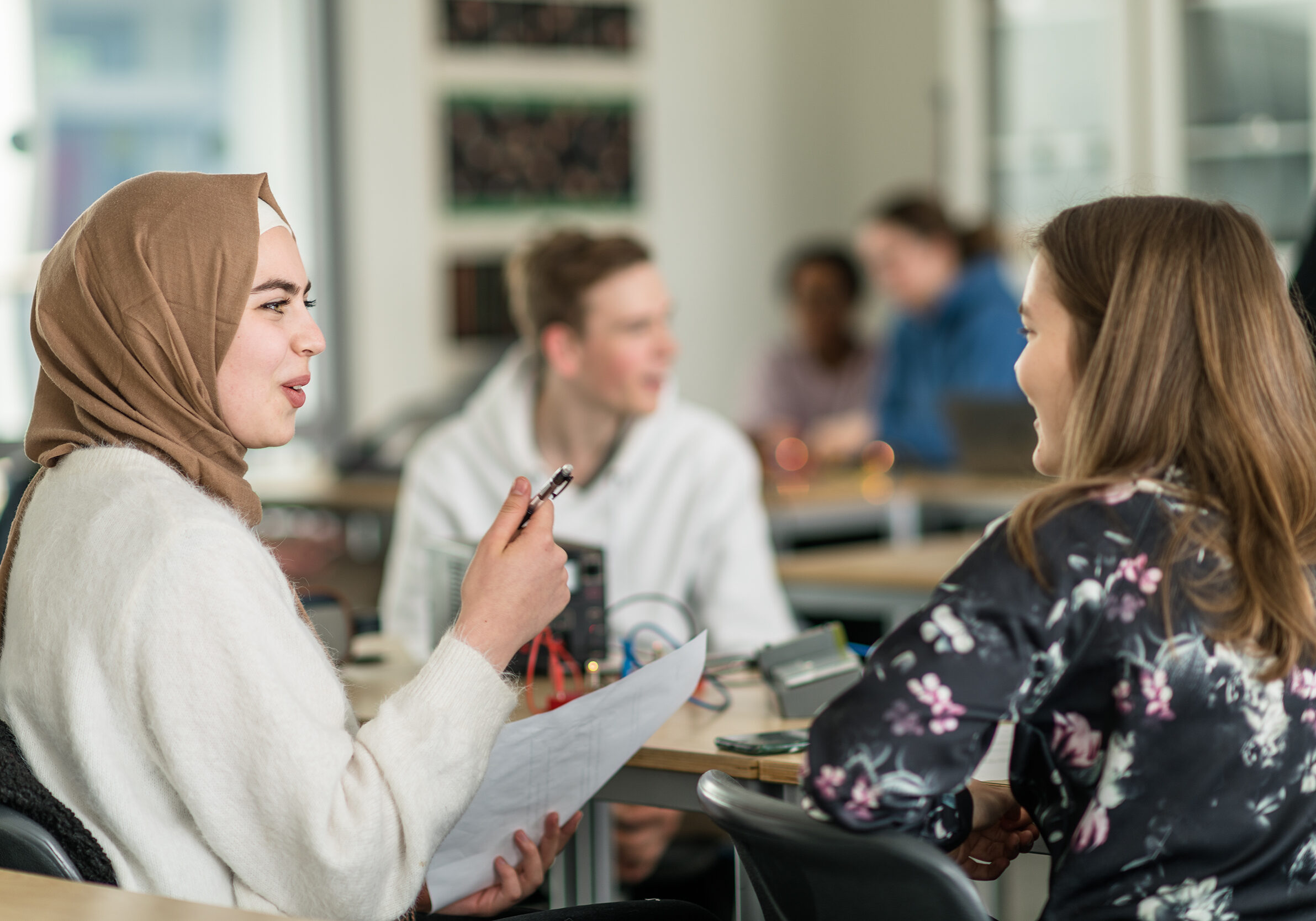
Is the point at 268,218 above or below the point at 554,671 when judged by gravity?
above

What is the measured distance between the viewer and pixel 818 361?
5754 mm

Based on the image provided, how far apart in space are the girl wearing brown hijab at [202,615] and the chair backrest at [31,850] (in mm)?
35

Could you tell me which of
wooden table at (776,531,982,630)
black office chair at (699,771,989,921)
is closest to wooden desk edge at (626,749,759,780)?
black office chair at (699,771,989,921)

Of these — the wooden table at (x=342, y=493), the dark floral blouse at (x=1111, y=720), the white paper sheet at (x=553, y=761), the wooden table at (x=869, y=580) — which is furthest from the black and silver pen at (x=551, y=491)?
the wooden table at (x=342, y=493)

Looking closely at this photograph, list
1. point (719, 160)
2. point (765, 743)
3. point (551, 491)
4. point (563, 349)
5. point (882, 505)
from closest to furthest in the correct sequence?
point (551, 491) < point (765, 743) < point (563, 349) < point (882, 505) < point (719, 160)

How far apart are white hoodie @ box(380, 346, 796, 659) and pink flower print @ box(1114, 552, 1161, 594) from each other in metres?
1.42

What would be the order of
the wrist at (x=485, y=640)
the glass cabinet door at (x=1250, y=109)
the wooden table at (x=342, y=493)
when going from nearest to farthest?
the wrist at (x=485, y=640), the wooden table at (x=342, y=493), the glass cabinet door at (x=1250, y=109)

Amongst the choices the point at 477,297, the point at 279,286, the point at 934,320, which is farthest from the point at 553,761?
the point at 477,297

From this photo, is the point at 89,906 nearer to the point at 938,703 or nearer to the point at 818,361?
the point at 938,703

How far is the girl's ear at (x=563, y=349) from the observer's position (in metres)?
2.58

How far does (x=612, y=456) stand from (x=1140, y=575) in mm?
1598

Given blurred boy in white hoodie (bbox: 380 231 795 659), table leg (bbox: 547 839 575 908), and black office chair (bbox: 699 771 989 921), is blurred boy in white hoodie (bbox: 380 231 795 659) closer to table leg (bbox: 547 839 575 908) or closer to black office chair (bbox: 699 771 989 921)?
table leg (bbox: 547 839 575 908)

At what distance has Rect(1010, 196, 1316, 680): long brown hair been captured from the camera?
3.53 ft

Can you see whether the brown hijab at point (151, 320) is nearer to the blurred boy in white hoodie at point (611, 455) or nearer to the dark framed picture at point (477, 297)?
the blurred boy in white hoodie at point (611, 455)
